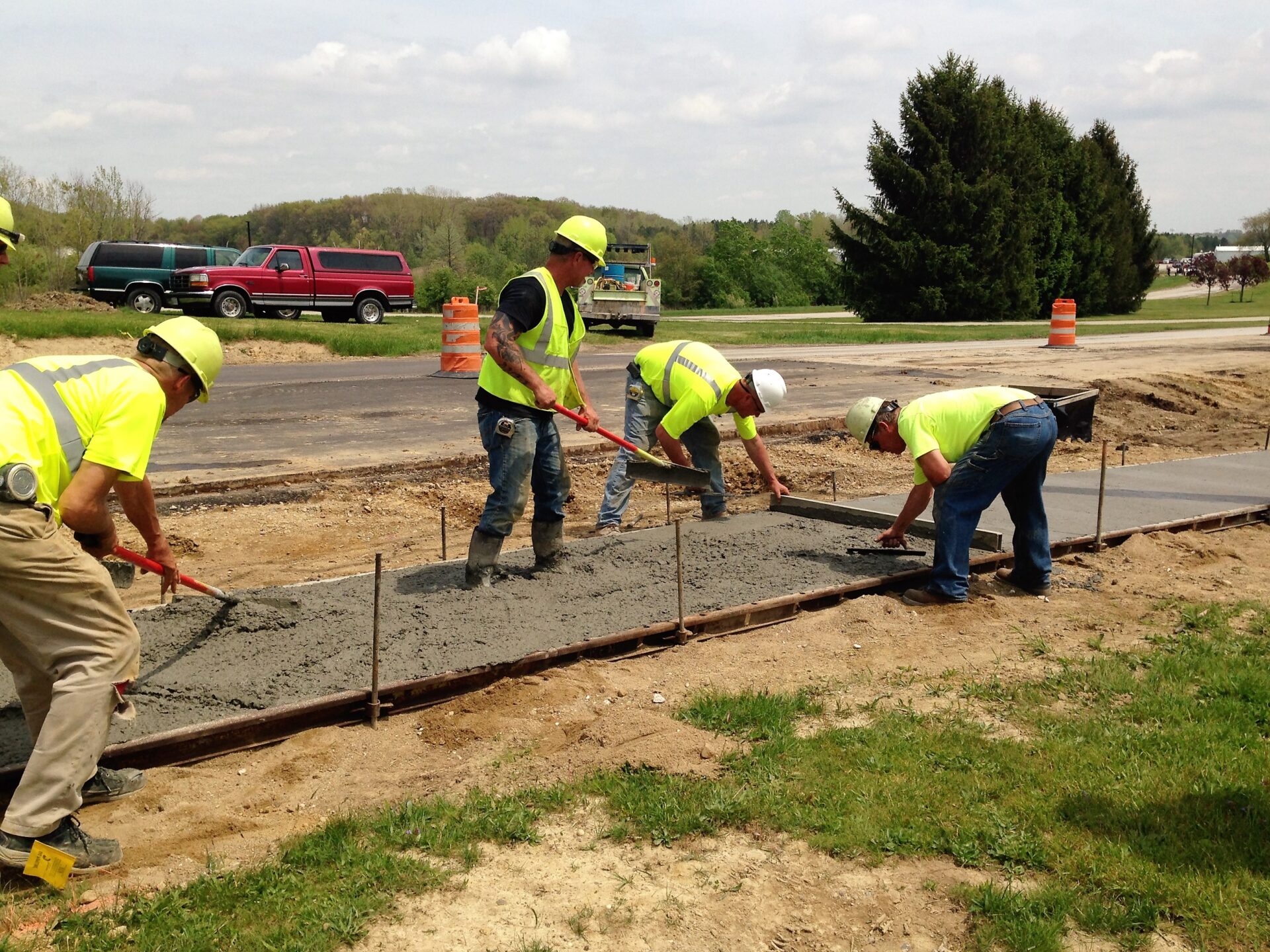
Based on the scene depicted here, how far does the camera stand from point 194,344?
355 centimetres

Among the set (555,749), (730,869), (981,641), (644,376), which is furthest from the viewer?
(644,376)

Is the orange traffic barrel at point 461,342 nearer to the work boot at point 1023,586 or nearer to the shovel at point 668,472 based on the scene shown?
the shovel at point 668,472

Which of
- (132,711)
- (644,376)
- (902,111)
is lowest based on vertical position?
(132,711)

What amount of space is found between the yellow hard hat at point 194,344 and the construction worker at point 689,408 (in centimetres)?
392

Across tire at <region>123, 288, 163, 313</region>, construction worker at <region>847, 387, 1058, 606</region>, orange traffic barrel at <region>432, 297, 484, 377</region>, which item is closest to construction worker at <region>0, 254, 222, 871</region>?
construction worker at <region>847, 387, 1058, 606</region>

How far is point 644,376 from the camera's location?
7656 mm

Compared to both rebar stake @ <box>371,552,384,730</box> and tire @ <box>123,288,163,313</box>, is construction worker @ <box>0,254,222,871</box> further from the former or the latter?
tire @ <box>123,288,163,313</box>

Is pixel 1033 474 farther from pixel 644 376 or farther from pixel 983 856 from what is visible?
pixel 983 856

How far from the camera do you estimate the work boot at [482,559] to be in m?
5.70

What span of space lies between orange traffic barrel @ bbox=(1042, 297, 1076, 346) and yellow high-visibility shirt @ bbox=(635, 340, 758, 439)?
19119 mm

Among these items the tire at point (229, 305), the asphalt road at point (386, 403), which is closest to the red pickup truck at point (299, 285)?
the tire at point (229, 305)

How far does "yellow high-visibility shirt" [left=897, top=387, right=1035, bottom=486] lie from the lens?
604 centimetres

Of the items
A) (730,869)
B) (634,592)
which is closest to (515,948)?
(730,869)

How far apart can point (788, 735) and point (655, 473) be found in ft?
10.2
